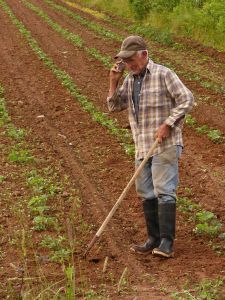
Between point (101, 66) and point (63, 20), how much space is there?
9.95 m

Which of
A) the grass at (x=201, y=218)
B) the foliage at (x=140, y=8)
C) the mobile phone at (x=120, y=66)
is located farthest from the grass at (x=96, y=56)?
the mobile phone at (x=120, y=66)

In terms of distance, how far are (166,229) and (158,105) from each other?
3.87 ft

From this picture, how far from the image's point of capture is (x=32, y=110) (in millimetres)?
12828

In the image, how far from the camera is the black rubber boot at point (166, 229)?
6.46m

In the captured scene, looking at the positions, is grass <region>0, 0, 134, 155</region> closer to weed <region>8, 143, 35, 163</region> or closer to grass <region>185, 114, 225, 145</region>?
grass <region>185, 114, 225, 145</region>

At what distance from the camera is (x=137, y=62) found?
6352 mm

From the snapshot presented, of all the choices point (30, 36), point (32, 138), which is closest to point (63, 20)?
point (30, 36)

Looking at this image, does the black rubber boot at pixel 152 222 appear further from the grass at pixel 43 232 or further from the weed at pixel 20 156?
the weed at pixel 20 156

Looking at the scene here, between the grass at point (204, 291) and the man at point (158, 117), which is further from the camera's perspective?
the man at point (158, 117)

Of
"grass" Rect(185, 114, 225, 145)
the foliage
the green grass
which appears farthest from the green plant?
the foliage

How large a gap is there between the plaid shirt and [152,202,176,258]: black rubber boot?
0.54 meters

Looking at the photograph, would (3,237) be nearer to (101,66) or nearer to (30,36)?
(101,66)

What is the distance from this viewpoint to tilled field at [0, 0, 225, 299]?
5977mm

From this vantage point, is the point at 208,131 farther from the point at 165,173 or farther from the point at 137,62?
the point at 137,62
